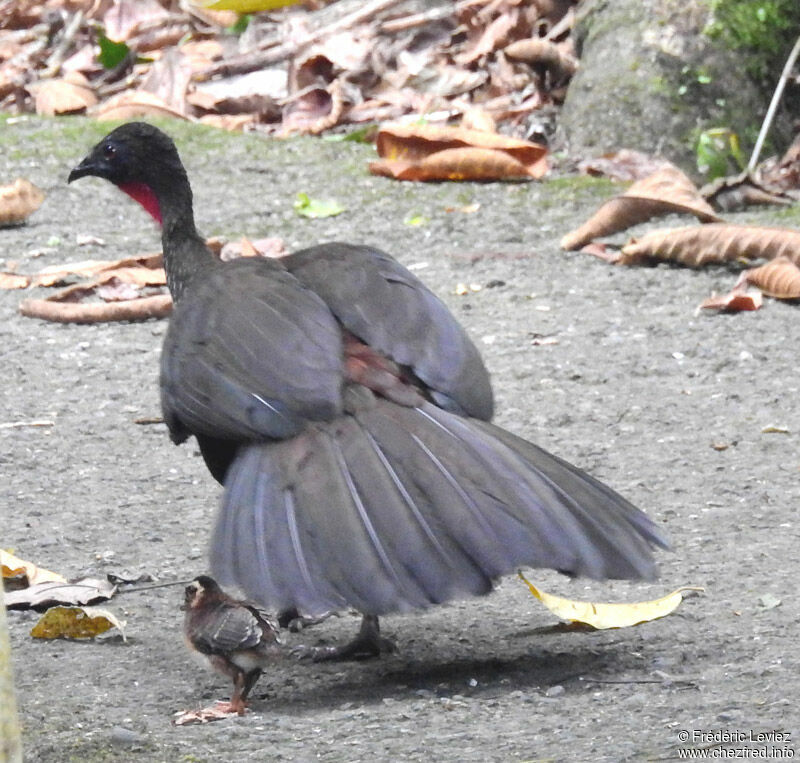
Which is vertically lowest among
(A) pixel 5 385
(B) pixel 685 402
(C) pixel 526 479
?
Result: (A) pixel 5 385

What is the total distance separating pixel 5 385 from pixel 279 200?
7.87ft

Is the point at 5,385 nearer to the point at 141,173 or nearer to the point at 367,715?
the point at 141,173

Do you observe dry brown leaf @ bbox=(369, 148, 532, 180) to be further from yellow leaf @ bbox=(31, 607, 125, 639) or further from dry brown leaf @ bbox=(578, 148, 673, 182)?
yellow leaf @ bbox=(31, 607, 125, 639)

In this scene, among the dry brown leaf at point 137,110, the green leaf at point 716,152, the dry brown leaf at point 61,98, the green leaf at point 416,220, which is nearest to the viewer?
the green leaf at point 416,220

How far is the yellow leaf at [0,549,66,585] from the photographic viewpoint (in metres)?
4.00

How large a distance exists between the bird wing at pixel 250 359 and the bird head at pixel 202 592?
33cm

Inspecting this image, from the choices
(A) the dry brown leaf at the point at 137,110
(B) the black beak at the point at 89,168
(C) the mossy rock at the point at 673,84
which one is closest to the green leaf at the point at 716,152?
(C) the mossy rock at the point at 673,84

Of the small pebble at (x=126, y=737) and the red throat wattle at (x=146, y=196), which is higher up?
the red throat wattle at (x=146, y=196)

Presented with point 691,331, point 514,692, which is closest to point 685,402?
point 691,331

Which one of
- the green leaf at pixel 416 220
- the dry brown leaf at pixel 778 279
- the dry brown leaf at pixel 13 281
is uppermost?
the dry brown leaf at pixel 778 279

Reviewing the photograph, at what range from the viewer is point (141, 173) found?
5.07 m

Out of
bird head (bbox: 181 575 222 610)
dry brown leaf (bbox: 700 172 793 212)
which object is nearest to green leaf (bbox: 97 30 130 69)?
dry brown leaf (bbox: 700 172 793 212)

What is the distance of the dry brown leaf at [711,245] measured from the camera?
6.23m

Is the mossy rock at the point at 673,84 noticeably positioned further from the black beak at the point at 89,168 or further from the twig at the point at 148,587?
the twig at the point at 148,587
